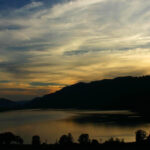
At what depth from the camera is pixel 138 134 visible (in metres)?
39.8

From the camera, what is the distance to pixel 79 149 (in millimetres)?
29016

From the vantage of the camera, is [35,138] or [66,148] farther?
[35,138]

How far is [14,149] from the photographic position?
98.6 feet

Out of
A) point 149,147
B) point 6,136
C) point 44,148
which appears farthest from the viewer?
point 6,136

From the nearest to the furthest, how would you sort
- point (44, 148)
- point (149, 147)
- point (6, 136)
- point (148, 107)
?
point (149, 147), point (44, 148), point (6, 136), point (148, 107)

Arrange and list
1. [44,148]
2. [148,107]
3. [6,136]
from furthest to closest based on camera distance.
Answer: [148,107]
[6,136]
[44,148]

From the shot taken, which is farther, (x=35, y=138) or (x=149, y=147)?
(x=35, y=138)

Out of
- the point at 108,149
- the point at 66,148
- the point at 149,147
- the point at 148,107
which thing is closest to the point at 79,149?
the point at 66,148

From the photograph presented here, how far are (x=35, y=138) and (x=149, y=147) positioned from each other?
64.6 ft

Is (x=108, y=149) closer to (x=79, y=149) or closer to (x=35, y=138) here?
(x=79, y=149)

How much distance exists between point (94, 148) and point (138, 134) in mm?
13879

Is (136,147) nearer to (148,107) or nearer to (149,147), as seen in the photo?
(149,147)

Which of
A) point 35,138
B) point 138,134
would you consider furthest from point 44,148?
point 138,134

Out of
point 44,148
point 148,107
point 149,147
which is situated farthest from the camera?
point 148,107
